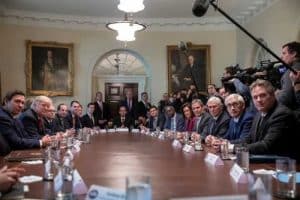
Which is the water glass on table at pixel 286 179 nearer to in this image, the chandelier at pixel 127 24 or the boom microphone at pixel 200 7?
the boom microphone at pixel 200 7

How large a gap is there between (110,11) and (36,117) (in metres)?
5.78

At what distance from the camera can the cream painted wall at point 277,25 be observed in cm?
722

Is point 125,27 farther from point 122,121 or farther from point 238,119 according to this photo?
point 122,121

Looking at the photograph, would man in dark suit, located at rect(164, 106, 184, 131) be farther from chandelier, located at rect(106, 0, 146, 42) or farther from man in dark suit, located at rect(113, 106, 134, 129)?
chandelier, located at rect(106, 0, 146, 42)

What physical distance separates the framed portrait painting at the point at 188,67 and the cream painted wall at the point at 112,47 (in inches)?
6.0

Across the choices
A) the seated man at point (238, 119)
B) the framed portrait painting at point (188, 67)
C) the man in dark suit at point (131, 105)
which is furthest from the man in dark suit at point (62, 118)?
the framed portrait painting at point (188, 67)

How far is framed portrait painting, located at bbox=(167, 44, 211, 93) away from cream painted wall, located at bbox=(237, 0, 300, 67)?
4.51 feet

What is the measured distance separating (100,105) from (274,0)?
16.0ft

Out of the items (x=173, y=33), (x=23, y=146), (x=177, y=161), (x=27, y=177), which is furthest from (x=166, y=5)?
(x=27, y=177)

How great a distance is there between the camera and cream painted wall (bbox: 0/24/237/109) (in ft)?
34.1

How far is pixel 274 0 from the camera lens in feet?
26.8

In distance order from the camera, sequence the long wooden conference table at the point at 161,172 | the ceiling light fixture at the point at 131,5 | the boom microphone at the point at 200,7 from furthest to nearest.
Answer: the ceiling light fixture at the point at 131,5
the boom microphone at the point at 200,7
the long wooden conference table at the point at 161,172

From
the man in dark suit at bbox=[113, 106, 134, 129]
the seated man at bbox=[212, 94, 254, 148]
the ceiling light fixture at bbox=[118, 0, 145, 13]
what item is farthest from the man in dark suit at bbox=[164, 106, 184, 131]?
the seated man at bbox=[212, 94, 254, 148]

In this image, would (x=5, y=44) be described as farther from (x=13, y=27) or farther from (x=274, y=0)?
(x=274, y=0)
